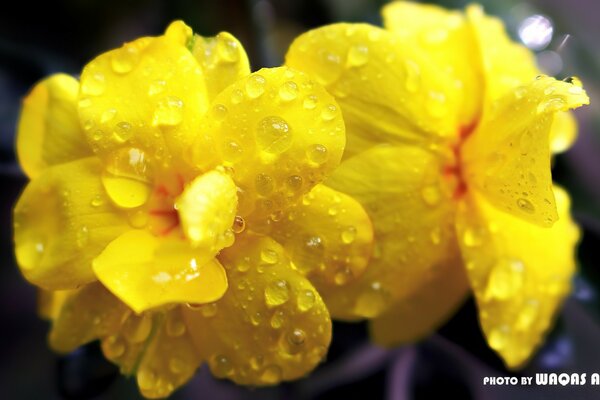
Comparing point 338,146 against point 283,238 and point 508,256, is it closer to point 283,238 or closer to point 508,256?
point 283,238

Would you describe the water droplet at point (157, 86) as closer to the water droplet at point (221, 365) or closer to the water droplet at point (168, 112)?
the water droplet at point (168, 112)

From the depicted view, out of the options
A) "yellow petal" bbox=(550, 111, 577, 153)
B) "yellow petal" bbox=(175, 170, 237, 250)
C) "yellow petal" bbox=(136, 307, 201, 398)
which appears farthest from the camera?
"yellow petal" bbox=(550, 111, 577, 153)

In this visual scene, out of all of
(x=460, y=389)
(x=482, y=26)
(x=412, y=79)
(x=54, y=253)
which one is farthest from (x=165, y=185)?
(x=460, y=389)

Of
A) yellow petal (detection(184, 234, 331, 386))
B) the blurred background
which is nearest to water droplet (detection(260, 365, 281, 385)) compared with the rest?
yellow petal (detection(184, 234, 331, 386))

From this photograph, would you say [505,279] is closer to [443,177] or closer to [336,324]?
[443,177]

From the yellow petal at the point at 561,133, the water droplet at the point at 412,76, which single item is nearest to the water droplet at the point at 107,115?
the water droplet at the point at 412,76

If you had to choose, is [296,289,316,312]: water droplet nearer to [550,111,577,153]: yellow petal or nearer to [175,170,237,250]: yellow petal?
[175,170,237,250]: yellow petal

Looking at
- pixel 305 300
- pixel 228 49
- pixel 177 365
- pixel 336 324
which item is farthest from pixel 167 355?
pixel 336 324
